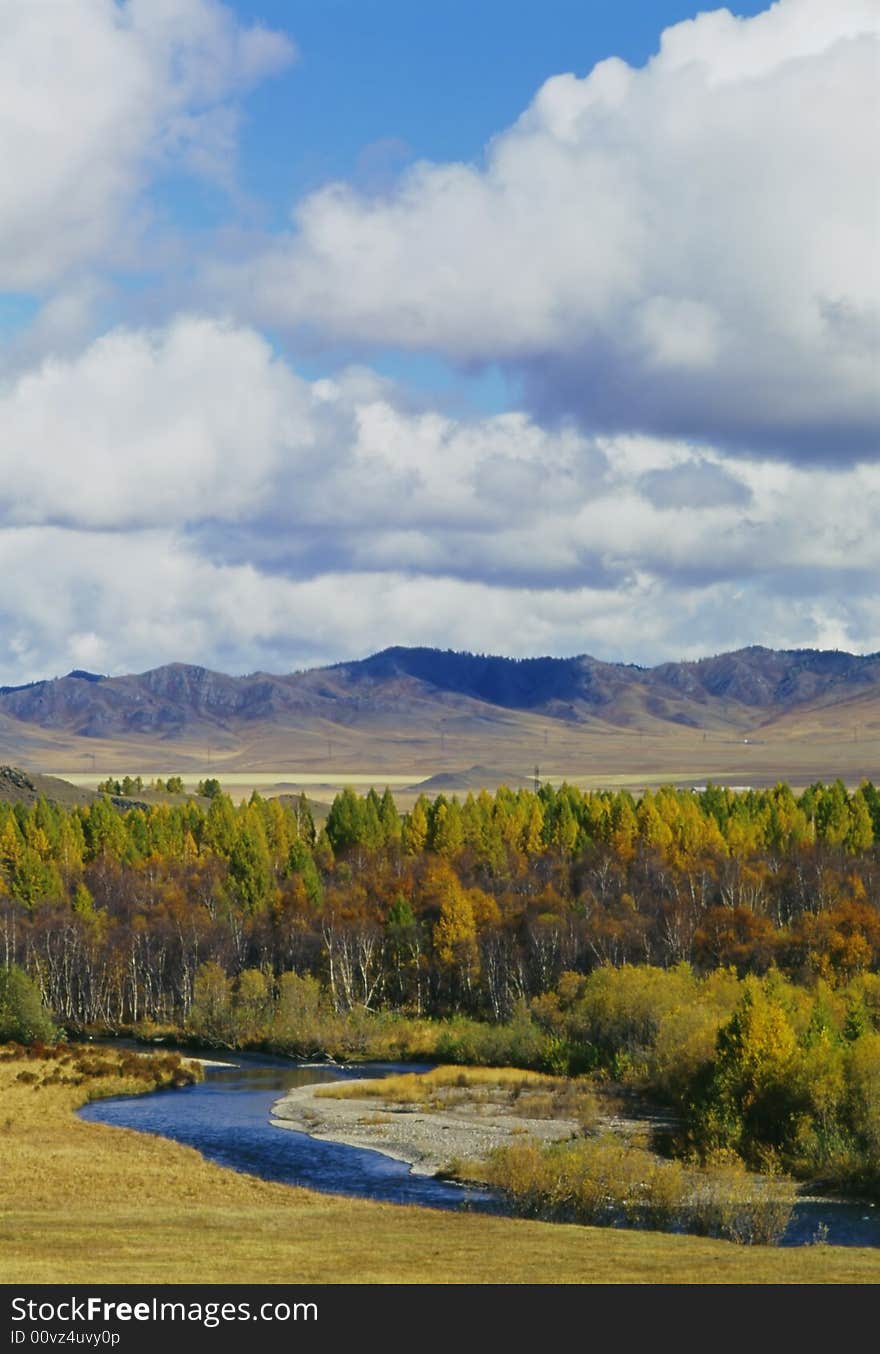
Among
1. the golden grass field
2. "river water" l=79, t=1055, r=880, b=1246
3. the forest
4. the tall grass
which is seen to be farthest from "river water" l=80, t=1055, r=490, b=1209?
the forest

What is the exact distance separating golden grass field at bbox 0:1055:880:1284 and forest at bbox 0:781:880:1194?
834 inches

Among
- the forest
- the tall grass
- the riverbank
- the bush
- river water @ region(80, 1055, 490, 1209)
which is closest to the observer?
Answer: the tall grass

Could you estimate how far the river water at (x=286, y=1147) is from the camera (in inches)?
2288

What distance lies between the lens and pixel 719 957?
4478 inches

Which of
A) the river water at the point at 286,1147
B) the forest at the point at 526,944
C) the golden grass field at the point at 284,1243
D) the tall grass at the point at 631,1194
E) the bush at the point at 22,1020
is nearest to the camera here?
the golden grass field at the point at 284,1243

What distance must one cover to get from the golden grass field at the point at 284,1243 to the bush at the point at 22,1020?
4648 centimetres

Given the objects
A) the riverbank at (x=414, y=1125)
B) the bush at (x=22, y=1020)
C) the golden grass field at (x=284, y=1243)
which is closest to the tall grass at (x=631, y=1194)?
the golden grass field at (x=284, y=1243)

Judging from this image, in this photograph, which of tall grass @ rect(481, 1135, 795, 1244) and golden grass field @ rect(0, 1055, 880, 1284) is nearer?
golden grass field @ rect(0, 1055, 880, 1284)

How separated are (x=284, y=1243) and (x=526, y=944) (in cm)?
7922

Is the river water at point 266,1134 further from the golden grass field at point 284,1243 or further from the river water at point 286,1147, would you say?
the golden grass field at point 284,1243

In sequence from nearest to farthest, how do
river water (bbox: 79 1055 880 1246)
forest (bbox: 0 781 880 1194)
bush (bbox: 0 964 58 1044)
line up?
river water (bbox: 79 1055 880 1246), forest (bbox: 0 781 880 1194), bush (bbox: 0 964 58 1044)

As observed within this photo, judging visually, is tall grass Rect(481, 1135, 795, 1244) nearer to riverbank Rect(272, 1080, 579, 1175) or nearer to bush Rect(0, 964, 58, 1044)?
riverbank Rect(272, 1080, 579, 1175)

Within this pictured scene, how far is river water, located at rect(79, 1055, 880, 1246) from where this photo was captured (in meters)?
58.1
